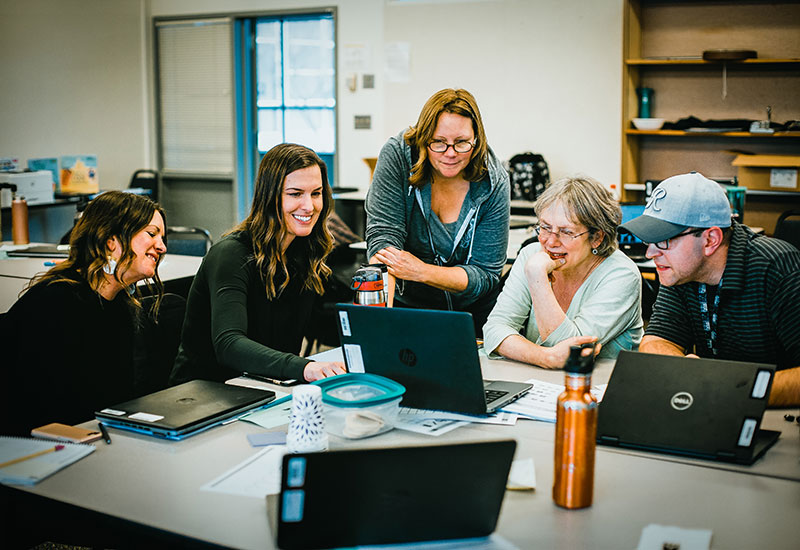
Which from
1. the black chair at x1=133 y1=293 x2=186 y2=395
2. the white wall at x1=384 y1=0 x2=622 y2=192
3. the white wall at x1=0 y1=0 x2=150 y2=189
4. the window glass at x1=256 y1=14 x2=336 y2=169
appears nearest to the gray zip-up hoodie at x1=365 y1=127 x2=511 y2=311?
the black chair at x1=133 y1=293 x2=186 y2=395

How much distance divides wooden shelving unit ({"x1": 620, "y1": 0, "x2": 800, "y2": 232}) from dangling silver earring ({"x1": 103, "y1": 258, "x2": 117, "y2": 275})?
15.0 ft

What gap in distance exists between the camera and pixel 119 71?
7816 millimetres

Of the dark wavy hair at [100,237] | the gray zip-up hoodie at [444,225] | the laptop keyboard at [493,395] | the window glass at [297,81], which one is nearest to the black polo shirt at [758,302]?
the laptop keyboard at [493,395]

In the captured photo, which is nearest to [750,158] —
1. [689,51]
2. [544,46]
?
[689,51]

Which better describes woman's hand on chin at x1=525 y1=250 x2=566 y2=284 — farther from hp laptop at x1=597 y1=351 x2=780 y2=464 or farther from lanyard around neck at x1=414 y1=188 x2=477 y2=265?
hp laptop at x1=597 y1=351 x2=780 y2=464

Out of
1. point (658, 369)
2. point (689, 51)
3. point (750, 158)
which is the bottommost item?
point (658, 369)

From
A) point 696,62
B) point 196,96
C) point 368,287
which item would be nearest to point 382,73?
point 196,96

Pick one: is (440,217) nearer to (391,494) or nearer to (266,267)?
(266,267)

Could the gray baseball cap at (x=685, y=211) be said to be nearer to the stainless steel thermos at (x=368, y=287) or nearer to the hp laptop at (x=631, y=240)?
the stainless steel thermos at (x=368, y=287)

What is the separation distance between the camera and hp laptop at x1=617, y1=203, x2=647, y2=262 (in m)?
3.71

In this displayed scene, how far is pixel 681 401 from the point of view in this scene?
5.11ft

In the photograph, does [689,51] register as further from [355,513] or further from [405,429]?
[355,513]

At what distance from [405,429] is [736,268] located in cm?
92

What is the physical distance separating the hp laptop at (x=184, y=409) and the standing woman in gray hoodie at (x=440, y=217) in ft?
2.82
